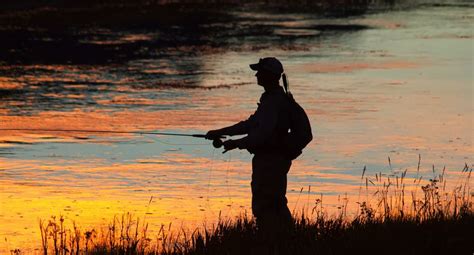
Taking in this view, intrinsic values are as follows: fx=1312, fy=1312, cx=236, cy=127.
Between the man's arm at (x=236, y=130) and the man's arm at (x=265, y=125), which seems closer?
the man's arm at (x=265, y=125)

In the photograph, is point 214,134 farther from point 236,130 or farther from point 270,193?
point 270,193

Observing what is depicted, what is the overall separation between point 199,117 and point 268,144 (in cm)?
924

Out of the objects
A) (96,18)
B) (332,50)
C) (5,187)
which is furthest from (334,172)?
(96,18)

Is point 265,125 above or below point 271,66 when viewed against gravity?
below

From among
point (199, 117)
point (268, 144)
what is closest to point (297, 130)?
point (268, 144)

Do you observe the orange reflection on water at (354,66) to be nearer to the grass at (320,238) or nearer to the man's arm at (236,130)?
the grass at (320,238)

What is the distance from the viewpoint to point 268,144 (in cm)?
870

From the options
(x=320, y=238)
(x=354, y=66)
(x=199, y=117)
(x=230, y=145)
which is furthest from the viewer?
(x=354, y=66)

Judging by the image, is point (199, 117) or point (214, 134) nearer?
point (214, 134)

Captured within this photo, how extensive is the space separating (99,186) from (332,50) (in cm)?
1733

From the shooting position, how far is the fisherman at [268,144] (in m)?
8.59

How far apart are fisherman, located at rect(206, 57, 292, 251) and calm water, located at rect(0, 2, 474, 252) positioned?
2003 mm

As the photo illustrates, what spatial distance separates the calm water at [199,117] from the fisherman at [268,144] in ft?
6.57

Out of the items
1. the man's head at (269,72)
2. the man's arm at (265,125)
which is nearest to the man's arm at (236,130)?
the man's arm at (265,125)
